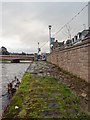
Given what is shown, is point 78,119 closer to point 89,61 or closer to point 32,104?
point 32,104

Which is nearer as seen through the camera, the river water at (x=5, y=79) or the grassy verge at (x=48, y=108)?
the grassy verge at (x=48, y=108)

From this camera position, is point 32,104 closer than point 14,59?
Yes

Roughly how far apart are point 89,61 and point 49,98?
3114mm

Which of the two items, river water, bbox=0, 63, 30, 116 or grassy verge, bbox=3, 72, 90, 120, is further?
river water, bbox=0, 63, 30, 116

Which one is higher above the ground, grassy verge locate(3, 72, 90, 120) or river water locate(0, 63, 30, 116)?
grassy verge locate(3, 72, 90, 120)

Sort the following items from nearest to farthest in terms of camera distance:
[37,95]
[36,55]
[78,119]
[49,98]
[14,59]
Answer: [78,119], [49,98], [37,95], [36,55], [14,59]

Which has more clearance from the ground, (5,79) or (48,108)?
(48,108)

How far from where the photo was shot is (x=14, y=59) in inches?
3602

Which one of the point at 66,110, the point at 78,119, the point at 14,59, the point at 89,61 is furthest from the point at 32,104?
the point at 14,59

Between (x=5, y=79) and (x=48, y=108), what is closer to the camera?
(x=48, y=108)

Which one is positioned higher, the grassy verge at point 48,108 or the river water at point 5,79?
the grassy verge at point 48,108

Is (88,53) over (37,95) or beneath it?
over

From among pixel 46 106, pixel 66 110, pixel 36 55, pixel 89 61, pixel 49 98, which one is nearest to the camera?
pixel 66 110

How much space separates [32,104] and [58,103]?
76 centimetres
